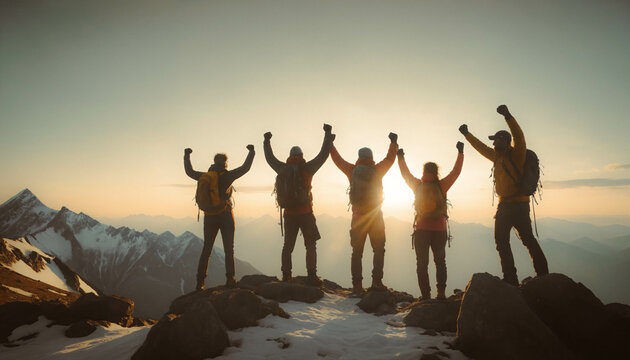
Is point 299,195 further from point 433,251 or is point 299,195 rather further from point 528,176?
point 528,176

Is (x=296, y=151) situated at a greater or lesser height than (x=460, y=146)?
greater

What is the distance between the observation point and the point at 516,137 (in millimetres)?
7539

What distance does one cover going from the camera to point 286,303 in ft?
30.3

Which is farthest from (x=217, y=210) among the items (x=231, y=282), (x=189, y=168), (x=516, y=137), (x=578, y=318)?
(x=578, y=318)

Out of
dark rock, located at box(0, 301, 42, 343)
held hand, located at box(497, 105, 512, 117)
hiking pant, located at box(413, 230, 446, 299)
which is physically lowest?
dark rock, located at box(0, 301, 42, 343)

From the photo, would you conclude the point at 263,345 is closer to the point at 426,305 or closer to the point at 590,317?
the point at 426,305

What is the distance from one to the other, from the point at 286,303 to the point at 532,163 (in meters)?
8.18

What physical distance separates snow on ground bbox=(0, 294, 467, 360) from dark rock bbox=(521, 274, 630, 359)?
188 cm

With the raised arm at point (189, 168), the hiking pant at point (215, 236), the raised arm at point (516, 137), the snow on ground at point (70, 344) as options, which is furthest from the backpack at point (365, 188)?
the snow on ground at point (70, 344)

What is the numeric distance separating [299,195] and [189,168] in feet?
14.7

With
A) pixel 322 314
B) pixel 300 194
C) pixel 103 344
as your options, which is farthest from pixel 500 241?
pixel 103 344

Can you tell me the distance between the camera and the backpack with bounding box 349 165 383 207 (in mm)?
9836

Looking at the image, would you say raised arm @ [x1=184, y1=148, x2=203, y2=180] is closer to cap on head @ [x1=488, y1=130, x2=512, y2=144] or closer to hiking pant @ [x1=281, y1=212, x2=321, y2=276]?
hiking pant @ [x1=281, y1=212, x2=321, y2=276]

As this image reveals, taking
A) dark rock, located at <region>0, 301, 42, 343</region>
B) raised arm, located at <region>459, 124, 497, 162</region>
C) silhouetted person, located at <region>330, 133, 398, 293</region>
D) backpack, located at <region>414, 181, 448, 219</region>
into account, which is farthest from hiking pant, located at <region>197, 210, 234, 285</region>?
raised arm, located at <region>459, 124, 497, 162</region>
